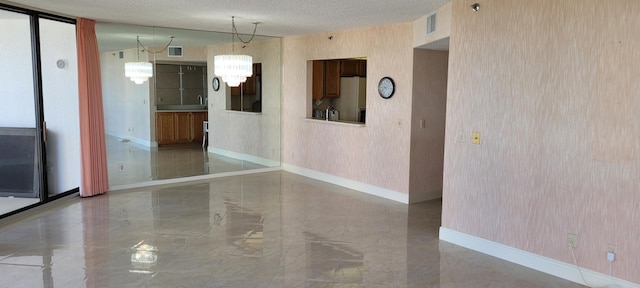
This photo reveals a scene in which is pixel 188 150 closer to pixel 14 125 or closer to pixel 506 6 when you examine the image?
pixel 14 125

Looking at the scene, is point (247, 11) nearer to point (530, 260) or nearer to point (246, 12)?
point (246, 12)

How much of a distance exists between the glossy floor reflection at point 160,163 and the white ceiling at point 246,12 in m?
2.00

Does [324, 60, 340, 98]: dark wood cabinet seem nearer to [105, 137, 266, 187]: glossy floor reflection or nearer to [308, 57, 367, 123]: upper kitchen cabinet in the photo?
[308, 57, 367, 123]: upper kitchen cabinet

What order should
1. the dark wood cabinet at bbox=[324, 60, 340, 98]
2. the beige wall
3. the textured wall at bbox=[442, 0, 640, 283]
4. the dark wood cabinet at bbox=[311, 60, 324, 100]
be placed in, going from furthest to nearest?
1. the dark wood cabinet at bbox=[324, 60, 340, 98]
2. the dark wood cabinet at bbox=[311, 60, 324, 100]
3. the beige wall
4. the textured wall at bbox=[442, 0, 640, 283]

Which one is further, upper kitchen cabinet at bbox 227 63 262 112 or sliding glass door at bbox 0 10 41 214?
upper kitchen cabinet at bbox 227 63 262 112

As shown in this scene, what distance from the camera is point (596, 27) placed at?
353cm

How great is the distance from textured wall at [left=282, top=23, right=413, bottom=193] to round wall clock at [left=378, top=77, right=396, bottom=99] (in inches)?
2.7

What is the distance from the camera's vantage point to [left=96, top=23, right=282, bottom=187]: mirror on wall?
23.1 feet

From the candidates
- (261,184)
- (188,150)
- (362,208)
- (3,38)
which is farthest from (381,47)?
(3,38)

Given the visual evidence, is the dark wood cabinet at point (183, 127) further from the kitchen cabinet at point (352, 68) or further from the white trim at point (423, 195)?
the white trim at point (423, 195)

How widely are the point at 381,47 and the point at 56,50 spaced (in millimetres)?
4467

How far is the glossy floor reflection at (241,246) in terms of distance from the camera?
12.5 feet

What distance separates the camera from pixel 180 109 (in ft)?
26.6

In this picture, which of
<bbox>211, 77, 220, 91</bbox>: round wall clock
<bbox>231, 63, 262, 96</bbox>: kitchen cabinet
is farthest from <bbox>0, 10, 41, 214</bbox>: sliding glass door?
<bbox>231, 63, 262, 96</bbox>: kitchen cabinet
